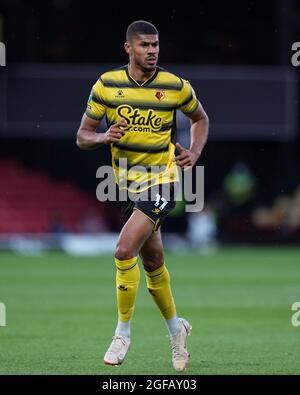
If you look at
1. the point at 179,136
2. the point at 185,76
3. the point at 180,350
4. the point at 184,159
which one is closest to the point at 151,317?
the point at 180,350

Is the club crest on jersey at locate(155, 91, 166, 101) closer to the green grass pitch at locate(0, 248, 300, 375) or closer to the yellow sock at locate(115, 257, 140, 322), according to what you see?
the yellow sock at locate(115, 257, 140, 322)

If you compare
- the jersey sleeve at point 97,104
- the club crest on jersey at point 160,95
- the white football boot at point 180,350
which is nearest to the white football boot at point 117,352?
A: the white football boot at point 180,350

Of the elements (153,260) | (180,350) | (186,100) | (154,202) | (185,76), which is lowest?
(180,350)

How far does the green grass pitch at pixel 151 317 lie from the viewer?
8.57 metres

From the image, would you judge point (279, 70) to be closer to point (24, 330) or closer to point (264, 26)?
point (264, 26)

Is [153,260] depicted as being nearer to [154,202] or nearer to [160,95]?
[154,202]

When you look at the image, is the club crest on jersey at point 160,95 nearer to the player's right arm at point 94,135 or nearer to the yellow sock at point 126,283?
the player's right arm at point 94,135

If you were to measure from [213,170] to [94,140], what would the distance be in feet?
69.8

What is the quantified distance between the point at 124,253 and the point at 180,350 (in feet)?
2.81

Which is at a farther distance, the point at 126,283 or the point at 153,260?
the point at 153,260

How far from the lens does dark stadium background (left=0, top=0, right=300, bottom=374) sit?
24141mm

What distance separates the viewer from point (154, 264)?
8484 millimetres

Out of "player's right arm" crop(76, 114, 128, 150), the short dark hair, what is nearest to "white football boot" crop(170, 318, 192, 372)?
"player's right arm" crop(76, 114, 128, 150)

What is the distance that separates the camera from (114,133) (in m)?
8.13
